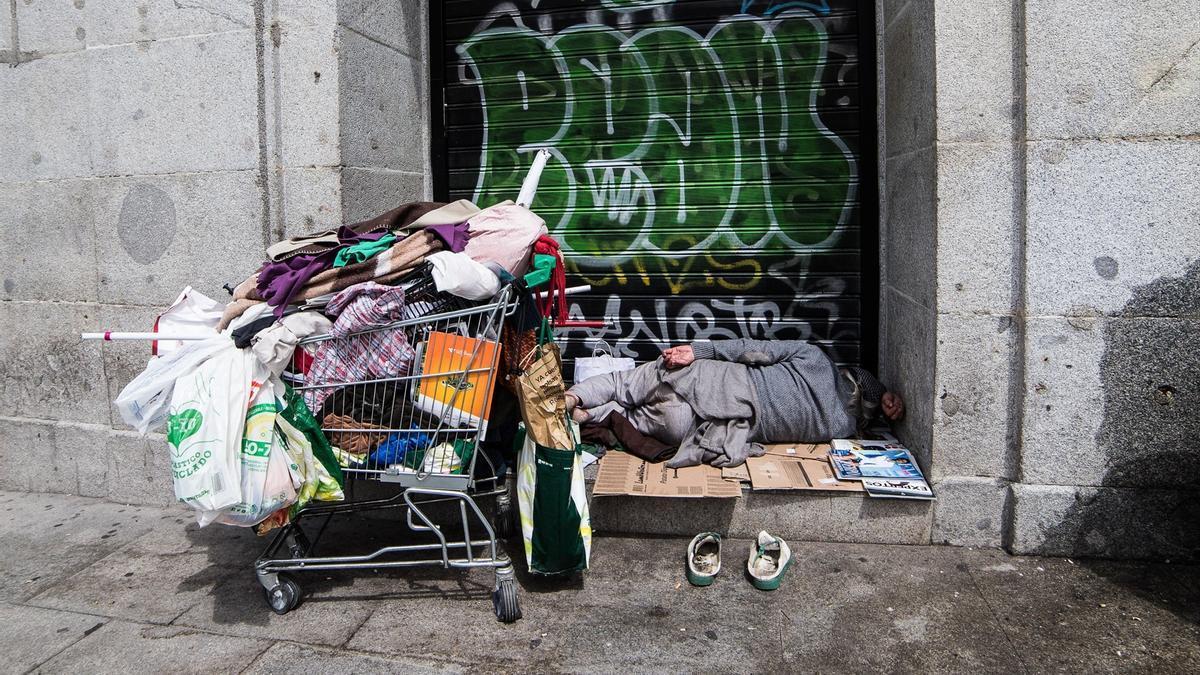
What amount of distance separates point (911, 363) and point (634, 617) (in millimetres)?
1977

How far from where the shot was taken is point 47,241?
5305mm

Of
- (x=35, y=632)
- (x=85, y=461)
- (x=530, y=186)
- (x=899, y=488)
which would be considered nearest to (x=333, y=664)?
(x=35, y=632)

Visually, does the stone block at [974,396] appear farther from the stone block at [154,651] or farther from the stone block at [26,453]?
the stone block at [26,453]

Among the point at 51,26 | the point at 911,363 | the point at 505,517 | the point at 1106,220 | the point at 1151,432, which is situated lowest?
the point at 505,517

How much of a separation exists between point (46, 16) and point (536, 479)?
14.2 ft

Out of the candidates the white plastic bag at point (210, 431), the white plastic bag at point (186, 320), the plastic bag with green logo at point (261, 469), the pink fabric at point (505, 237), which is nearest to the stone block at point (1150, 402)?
the pink fabric at point (505, 237)

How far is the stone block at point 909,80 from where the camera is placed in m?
3.96

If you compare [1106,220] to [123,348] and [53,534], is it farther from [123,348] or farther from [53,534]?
[53,534]

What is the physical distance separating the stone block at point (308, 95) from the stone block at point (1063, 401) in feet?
12.2

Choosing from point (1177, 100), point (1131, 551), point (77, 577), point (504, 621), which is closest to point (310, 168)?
point (77, 577)

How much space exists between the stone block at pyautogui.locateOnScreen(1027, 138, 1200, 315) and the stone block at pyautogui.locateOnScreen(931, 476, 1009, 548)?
0.86m

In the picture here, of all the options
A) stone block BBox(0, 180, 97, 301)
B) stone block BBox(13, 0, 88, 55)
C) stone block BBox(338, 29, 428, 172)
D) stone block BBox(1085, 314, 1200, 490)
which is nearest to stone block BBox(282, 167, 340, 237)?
stone block BBox(338, 29, 428, 172)

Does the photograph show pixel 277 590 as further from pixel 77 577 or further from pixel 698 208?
pixel 698 208

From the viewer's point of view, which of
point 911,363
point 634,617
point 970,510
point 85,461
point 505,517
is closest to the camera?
point 634,617
